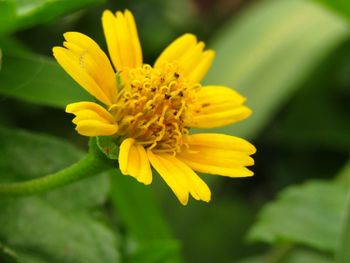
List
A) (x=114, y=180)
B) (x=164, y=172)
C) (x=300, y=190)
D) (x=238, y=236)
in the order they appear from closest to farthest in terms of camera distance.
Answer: (x=164, y=172)
(x=114, y=180)
(x=300, y=190)
(x=238, y=236)

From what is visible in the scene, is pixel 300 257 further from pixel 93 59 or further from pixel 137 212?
pixel 93 59

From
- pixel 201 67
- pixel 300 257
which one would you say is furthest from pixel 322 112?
pixel 201 67

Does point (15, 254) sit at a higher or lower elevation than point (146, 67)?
lower

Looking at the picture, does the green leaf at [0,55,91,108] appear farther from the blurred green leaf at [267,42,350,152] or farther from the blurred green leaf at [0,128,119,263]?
the blurred green leaf at [267,42,350,152]

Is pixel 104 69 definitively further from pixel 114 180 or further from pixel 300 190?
pixel 300 190

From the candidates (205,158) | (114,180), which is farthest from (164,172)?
(114,180)

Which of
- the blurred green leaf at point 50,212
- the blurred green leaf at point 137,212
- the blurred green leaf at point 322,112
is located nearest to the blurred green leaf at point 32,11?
the blurred green leaf at point 50,212

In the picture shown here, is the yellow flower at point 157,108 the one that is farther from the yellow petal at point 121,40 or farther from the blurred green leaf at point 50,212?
the blurred green leaf at point 50,212
